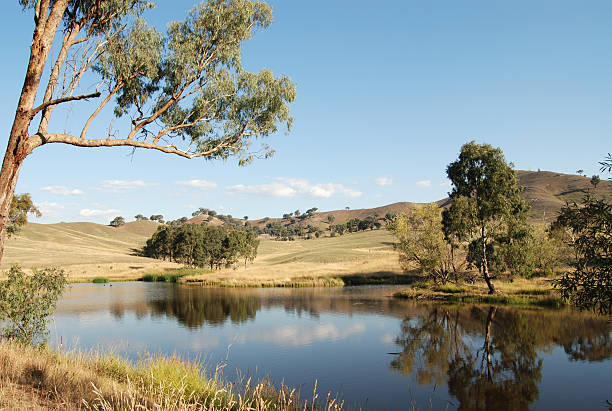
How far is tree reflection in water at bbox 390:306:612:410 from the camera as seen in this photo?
46.8 feet

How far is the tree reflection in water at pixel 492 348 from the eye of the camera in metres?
14.3

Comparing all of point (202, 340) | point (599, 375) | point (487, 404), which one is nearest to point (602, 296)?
point (487, 404)

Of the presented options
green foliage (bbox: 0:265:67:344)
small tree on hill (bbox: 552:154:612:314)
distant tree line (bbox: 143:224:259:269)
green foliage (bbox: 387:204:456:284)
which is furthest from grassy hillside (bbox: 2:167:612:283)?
green foliage (bbox: 0:265:67:344)

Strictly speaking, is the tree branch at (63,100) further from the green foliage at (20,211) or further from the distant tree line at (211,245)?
the distant tree line at (211,245)

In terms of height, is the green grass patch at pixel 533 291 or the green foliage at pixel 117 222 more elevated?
the green foliage at pixel 117 222

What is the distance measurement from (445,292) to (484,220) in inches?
283

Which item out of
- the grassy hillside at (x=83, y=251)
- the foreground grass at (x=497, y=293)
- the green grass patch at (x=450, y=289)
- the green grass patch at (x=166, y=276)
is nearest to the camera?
the foreground grass at (x=497, y=293)

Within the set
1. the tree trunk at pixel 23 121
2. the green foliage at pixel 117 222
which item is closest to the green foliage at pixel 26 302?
the tree trunk at pixel 23 121

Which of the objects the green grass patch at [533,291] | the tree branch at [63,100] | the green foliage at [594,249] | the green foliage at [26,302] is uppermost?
the tree branch at [63,100]

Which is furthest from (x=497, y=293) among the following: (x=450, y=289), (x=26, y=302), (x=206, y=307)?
(x=26, y=302)

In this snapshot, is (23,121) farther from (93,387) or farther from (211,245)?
(211,245)

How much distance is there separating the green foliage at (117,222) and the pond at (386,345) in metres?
165

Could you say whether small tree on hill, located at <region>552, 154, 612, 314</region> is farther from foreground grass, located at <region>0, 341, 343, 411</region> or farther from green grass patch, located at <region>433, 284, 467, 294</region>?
green grass patch, located at <region>433, 284, 467, 294</region>

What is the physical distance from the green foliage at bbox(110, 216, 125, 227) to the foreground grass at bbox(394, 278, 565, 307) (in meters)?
175
